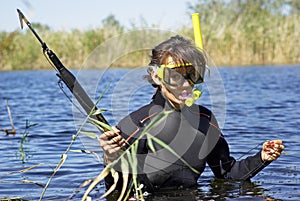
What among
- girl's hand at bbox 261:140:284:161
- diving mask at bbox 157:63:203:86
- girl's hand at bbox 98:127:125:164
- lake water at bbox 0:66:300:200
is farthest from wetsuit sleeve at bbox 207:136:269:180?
girl's hand at bbox 98:127:125:164

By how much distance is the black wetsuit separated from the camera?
4.43 m

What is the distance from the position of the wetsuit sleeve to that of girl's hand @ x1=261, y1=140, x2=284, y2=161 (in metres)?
0.12

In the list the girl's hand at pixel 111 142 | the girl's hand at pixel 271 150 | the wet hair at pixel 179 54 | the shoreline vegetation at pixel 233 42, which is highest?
the wet hair at pixel 179 54

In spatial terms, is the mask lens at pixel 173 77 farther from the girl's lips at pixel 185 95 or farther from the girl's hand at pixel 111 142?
the girl's hand at pixel 111 142

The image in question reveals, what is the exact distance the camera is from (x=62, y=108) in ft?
42.5

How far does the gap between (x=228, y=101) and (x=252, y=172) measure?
8743mm

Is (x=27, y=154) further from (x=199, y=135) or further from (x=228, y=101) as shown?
(x=228, y=101)

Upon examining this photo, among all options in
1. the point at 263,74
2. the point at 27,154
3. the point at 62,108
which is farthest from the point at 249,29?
the point at 27,154

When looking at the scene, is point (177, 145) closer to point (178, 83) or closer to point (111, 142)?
point (178, 83)

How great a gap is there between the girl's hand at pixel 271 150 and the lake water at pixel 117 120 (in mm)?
67

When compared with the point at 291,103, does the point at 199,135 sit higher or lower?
higher

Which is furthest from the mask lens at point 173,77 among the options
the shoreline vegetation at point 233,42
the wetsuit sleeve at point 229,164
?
the shoreline vegetation at point 233,42

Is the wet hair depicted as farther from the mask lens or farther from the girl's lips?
the girl's lips

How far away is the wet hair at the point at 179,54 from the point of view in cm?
426
